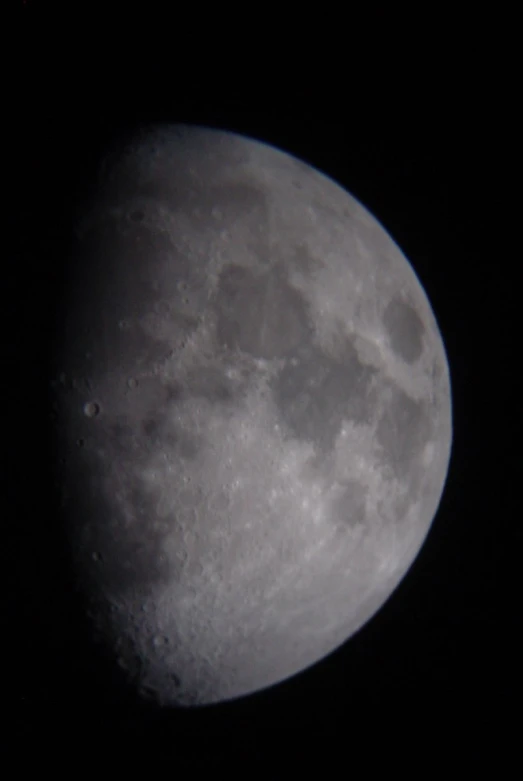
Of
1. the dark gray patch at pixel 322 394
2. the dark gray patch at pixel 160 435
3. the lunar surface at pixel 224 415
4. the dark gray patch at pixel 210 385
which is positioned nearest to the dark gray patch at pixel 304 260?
→ the lunar surface at pixel 224 415

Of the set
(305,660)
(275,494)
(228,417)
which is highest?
(228,417)

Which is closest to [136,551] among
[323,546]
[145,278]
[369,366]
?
[323,546]

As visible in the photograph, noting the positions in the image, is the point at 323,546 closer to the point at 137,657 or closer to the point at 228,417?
the point at 228,417

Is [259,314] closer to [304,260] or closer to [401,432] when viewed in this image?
[304,260]

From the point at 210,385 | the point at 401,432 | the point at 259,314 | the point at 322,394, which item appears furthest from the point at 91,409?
the point at 401,432

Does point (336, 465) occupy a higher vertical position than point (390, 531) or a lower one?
higher

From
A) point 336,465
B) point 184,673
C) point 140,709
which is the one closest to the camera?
point 336,465

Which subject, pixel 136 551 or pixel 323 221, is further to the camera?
pixel 323 221
